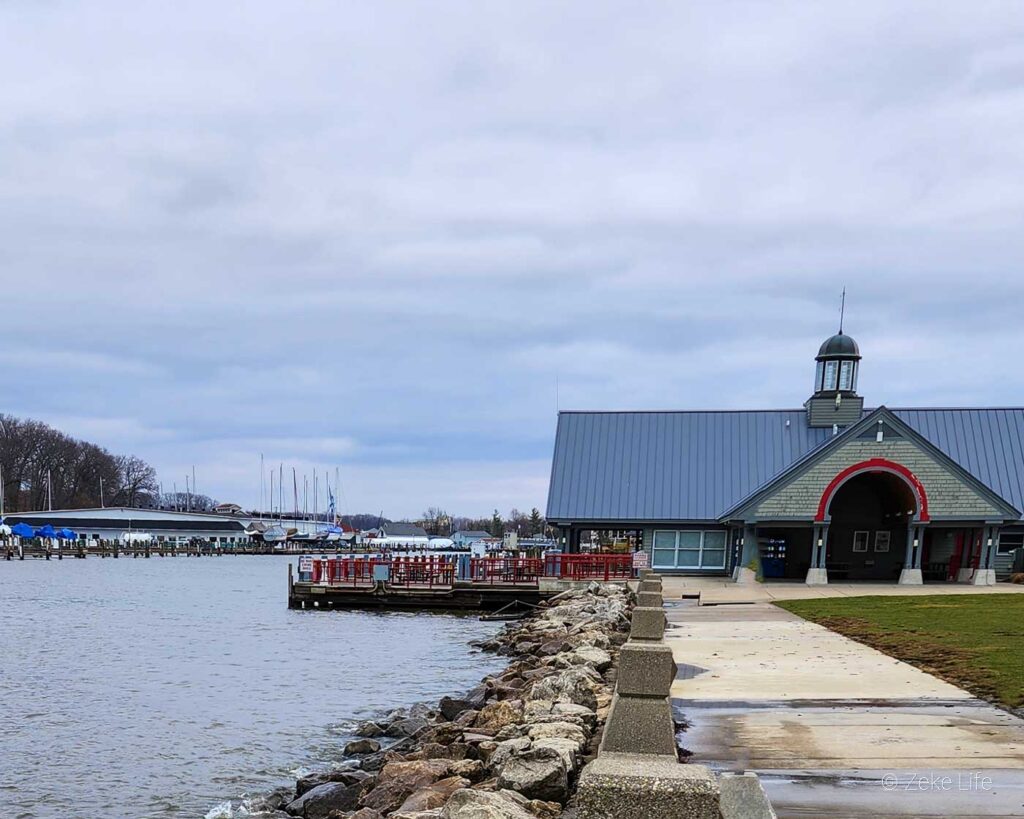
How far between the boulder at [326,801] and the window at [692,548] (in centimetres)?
2870

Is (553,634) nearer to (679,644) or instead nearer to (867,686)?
(679,644)

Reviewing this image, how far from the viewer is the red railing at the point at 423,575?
1550 inches

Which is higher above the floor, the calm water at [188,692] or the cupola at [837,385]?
the cupola at [837,385]

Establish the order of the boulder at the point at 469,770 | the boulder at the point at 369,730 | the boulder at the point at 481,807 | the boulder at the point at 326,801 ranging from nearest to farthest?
the boulder at the point at 481,807
the boulder at the point at 469,770
the boulder at the point at 326,801
the boulder at the point at 369,730

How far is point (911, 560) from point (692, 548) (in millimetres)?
9010

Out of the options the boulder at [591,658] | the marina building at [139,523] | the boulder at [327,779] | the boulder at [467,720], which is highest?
the boulder at [591,658]

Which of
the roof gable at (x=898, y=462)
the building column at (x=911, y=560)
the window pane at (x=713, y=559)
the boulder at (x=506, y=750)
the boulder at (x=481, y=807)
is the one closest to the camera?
the boulder at (x=481, y=807)

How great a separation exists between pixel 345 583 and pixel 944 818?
1397 inches

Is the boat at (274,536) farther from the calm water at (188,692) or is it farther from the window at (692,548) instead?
the window at (692,548)

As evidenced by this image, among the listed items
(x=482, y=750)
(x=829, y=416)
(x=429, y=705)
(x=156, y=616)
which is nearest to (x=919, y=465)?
(x=829, y=416)

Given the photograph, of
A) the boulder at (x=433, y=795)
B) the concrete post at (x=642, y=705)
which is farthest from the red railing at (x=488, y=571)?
the concrete post at (x=642, y=705)

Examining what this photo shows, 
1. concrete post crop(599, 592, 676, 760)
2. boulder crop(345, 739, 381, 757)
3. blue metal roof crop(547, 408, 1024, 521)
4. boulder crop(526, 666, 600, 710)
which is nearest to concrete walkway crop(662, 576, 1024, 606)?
blue metal roof crop(547, 408, 1024, 521)

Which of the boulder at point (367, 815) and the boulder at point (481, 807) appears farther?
the boulder at point (367, 815)

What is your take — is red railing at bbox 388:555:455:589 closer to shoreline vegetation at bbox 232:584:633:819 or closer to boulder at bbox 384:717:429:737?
shoreline vegetation at bbox 232:584:633:819
